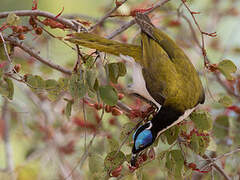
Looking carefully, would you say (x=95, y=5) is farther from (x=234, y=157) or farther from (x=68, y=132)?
(x=234, y=157)

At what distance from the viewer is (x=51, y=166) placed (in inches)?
150

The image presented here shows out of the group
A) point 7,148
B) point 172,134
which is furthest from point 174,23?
point 172,134

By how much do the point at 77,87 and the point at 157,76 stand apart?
89 centimetres

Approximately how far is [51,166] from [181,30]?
229 centimetres

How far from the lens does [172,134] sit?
7.95 ft

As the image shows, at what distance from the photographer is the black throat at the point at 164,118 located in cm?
242

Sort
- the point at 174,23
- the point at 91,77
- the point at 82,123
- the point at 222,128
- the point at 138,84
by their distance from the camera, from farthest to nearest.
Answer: the point at 174,23
the point at 82,123
the point at 222,128
the point at 138,84
the point at 91,77

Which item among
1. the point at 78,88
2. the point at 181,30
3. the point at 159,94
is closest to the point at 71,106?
the point at 78,88

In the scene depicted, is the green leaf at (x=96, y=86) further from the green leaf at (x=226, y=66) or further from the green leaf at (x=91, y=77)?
the green leaf at (x=226, y=66)

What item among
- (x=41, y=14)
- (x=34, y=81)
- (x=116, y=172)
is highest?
(x=41, y=14)

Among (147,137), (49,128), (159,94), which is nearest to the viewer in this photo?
(147,137)

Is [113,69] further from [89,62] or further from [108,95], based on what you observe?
[108,95]

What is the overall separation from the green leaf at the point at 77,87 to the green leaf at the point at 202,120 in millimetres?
756

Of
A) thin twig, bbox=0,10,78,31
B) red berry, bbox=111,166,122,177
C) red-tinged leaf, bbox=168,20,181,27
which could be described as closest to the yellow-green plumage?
thin twig, bbox=0,10,78,31
